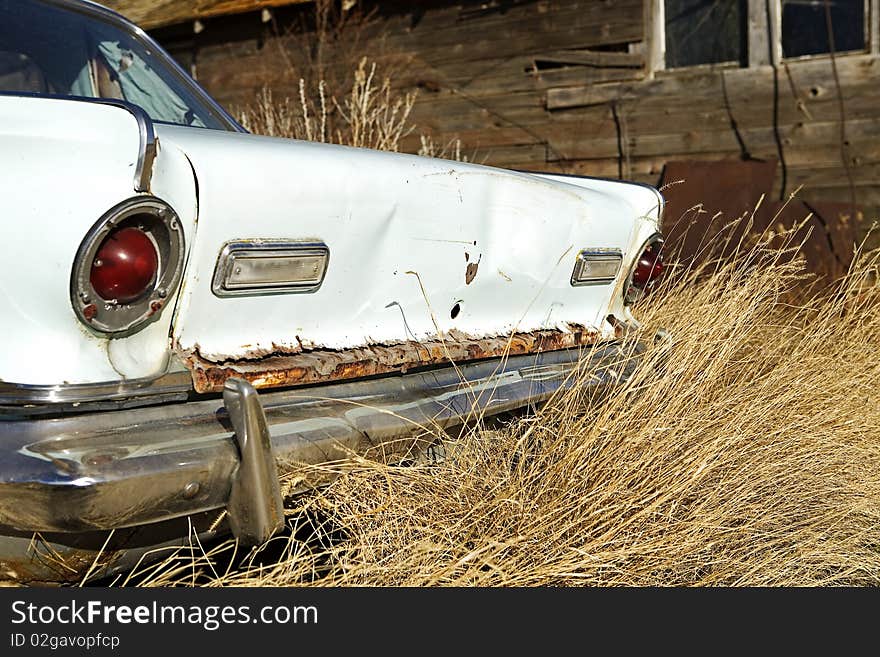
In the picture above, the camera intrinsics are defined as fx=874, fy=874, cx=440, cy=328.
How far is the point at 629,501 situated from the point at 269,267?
113 centimetres

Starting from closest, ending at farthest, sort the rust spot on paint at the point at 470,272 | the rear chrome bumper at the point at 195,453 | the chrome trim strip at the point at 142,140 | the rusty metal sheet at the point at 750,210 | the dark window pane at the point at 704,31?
the rear chrome bumper at the point at 195,453 → the chrome trim strip at the point at 142,140 → the rust spot on paint at the point at 470,272 → the rusty metal sheet at the point at 750,210 → the dark window pane at the point at 704,31

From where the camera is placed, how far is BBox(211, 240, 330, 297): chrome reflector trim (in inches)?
68.2

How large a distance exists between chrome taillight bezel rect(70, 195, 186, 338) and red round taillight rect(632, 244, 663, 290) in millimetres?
1713

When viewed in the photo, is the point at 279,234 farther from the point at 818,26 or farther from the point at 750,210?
the point at 818,26

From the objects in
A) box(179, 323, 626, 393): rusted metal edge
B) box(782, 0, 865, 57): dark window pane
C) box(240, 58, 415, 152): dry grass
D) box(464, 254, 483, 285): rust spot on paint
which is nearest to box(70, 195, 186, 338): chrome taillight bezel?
box(179, 323, 626, 393): rusted metal edge

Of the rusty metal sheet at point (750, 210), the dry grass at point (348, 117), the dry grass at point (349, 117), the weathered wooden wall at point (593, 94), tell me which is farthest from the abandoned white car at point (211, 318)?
the weathered wooden wall at point (593, 94)

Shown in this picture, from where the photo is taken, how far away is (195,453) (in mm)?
1604

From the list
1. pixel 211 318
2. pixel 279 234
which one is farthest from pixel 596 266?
pixel 211 318

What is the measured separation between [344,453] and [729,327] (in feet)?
5.69

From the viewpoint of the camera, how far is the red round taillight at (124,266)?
1.60m

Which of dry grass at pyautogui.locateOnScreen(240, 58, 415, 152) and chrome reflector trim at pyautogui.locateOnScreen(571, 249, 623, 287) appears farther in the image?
dry grass at pyautogui.locateOnScreen(240, 58, 415, 152)

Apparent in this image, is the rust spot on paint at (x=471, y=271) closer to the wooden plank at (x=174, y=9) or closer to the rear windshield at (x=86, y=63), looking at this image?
the rear windshield at (x=86, y=63)

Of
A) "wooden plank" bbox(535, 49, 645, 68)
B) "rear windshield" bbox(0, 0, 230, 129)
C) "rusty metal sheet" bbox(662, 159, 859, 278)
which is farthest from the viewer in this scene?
"wooden plank" bbox(535, 49, 645, 68)

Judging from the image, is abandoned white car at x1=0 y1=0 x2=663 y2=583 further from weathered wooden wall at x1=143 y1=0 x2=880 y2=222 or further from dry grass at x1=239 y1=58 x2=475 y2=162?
weathered wooden wall at x1=143 y1=0 x2=880 y2=222
